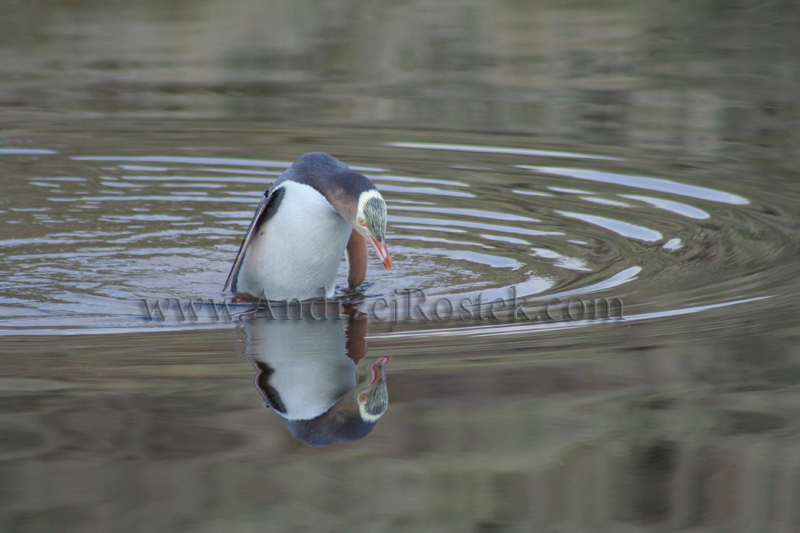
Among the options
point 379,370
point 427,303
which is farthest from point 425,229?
point 379,370

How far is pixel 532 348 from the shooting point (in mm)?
4297

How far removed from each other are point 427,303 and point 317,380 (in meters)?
1.47

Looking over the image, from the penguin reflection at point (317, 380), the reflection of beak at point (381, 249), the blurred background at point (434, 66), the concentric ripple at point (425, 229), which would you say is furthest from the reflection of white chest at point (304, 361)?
the blurred background at point (434, 66)

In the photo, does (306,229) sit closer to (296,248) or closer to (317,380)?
(296,248)

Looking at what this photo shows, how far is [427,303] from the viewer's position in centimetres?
531

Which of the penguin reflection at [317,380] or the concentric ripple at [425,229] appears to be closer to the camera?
the penguin reflection at [317,380]

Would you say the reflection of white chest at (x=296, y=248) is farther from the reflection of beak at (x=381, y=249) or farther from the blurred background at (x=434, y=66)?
the blurred background at (x=434, y=66)

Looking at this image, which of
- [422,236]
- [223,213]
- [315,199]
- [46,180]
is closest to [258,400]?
[315,199]

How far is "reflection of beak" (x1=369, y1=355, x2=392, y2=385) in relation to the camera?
3.92 m

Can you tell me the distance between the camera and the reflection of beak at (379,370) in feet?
12.9

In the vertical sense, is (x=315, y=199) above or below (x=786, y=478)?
above

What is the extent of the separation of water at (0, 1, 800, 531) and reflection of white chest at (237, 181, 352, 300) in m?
0.24

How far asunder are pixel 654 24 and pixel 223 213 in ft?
35.1

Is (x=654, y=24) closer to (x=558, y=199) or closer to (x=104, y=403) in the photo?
(x=558, y=199)
